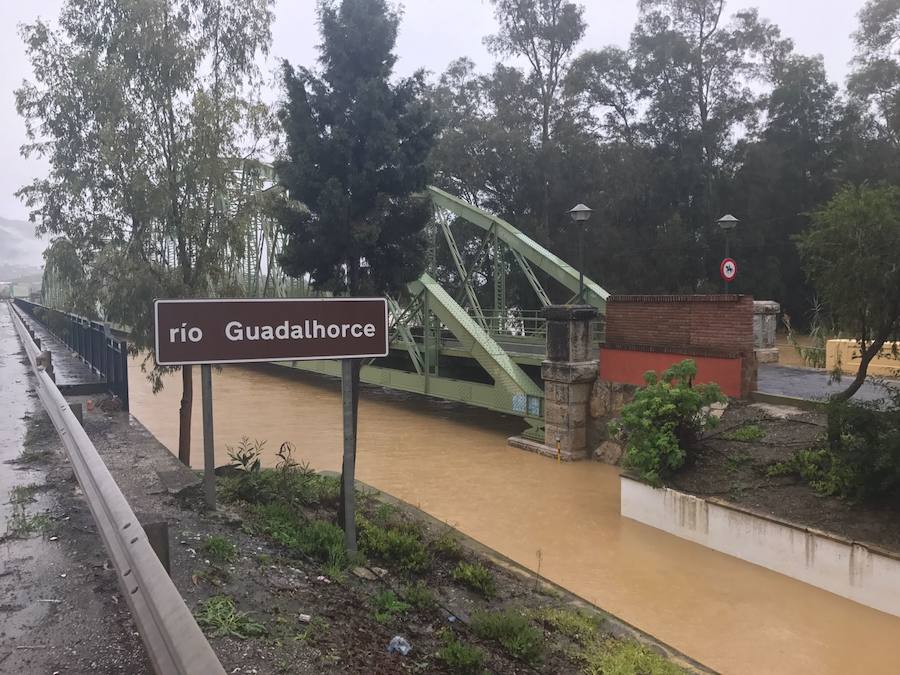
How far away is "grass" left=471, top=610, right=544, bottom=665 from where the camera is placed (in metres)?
3.86

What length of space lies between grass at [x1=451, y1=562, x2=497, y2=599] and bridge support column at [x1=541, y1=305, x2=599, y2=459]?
807 centimetres

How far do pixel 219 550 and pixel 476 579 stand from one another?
1.97m

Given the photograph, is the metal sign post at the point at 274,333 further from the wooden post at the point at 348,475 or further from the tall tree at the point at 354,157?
the tall tree at the point at 354,157

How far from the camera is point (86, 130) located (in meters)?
9.61

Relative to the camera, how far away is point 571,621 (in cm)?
469

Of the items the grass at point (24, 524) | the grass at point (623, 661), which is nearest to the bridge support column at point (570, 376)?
the grass at point (623, 661)

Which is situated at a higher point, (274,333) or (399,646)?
(274,333)

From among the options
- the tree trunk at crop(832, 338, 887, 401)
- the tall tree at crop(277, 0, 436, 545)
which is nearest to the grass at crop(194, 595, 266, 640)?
the tall tree at crop(277, 0, 436, 545)

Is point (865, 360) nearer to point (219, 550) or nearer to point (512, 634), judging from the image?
point (512, 634)

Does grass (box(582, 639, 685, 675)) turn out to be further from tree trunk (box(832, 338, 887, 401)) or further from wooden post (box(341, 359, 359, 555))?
tree trunk (box(832, 338, 887, 401))

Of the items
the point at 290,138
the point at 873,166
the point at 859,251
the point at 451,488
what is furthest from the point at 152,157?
the point at 873,166

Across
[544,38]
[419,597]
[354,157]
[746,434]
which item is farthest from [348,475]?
[544,38]

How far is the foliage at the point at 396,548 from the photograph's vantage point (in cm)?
526

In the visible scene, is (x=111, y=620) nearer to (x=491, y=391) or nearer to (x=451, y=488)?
(x=451, y=488)
